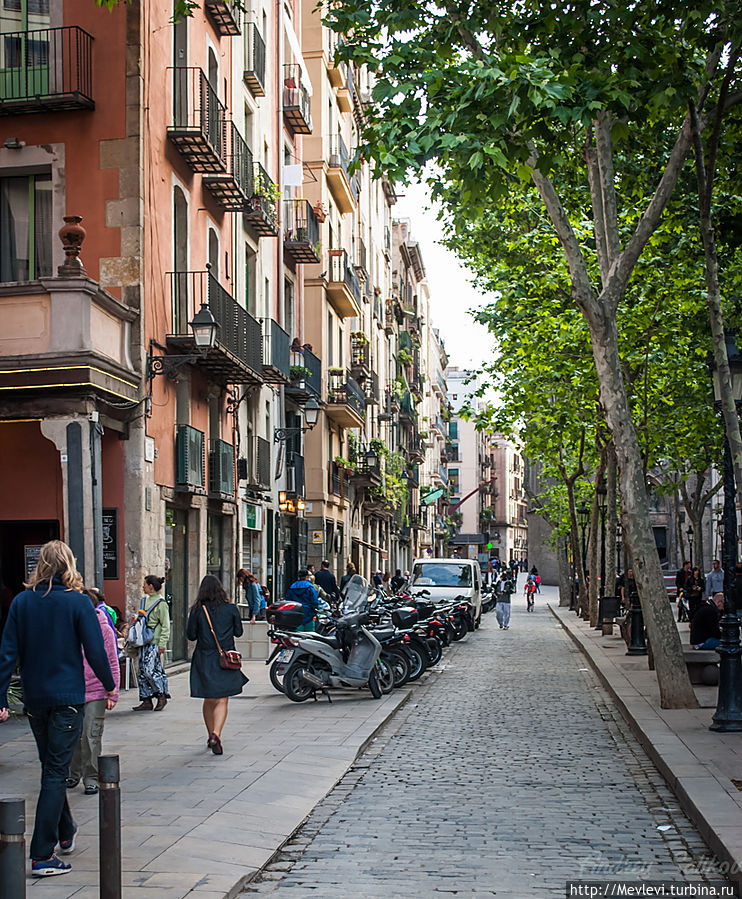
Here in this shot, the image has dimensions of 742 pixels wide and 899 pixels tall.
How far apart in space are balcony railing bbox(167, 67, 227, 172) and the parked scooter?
8649 millimetres

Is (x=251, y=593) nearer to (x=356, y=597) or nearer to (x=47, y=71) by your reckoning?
(x=356, y=597)

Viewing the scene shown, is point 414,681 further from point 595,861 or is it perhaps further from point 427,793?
point 595,861

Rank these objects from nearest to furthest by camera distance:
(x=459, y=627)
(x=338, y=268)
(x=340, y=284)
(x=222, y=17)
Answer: (x=222, y=17), (x=459, y=627), (x=340, y=284), (x=338, y=268)

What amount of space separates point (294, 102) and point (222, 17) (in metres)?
8.85

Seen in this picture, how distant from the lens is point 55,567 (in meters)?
7.33

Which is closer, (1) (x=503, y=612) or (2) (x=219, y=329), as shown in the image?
(2) (x=219, y=329)

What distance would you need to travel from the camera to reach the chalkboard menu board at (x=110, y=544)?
1781 centimetres

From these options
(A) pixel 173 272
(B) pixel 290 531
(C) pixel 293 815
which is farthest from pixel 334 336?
(C) pixel 293 815

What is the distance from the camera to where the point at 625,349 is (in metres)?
24.6

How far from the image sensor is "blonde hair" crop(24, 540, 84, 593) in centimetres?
732

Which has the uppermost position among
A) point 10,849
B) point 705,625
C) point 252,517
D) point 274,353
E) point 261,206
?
point 261,206

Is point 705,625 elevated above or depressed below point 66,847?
above

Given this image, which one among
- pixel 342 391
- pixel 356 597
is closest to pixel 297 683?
pixel 356 597

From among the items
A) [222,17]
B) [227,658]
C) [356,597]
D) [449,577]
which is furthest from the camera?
[449,577]
